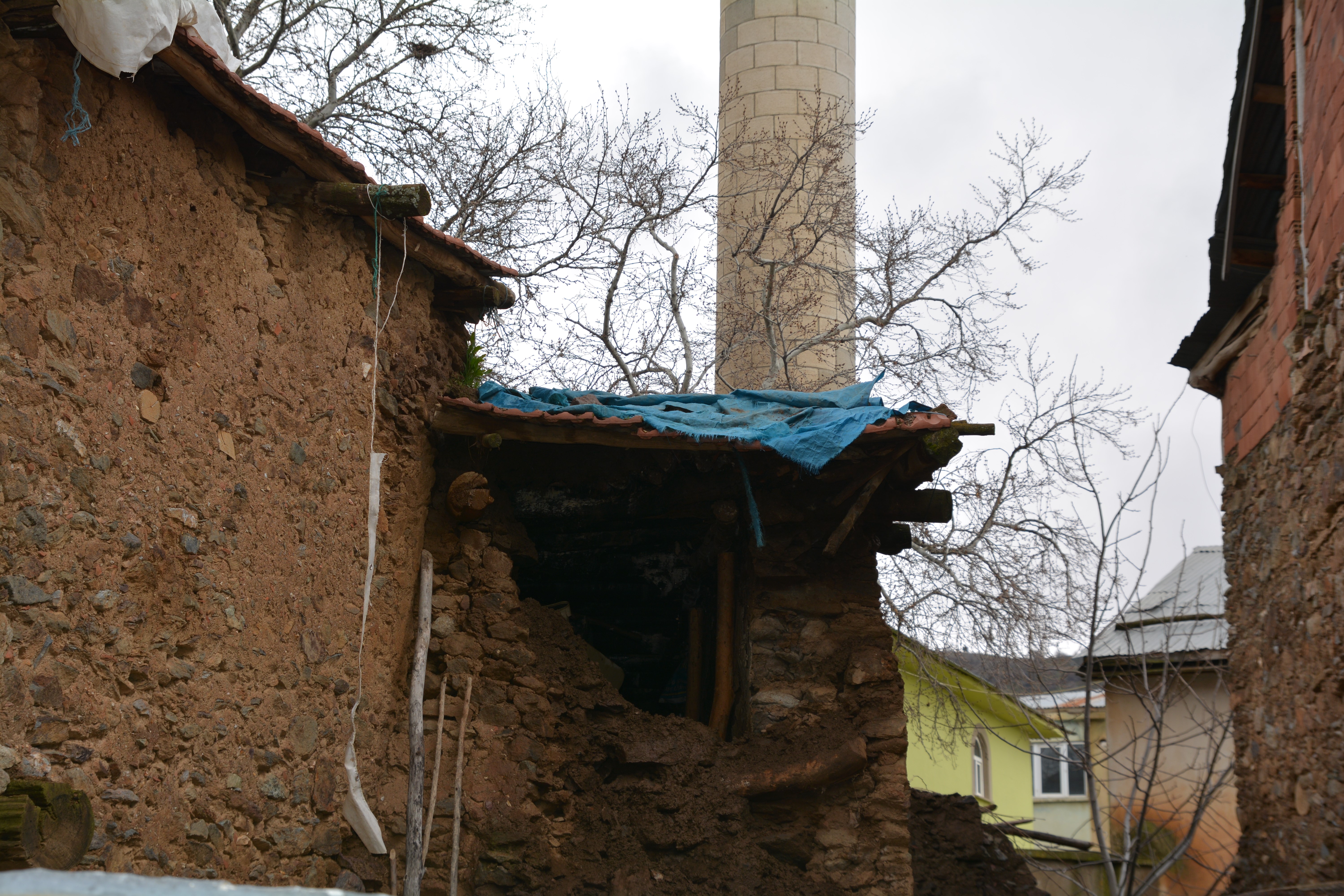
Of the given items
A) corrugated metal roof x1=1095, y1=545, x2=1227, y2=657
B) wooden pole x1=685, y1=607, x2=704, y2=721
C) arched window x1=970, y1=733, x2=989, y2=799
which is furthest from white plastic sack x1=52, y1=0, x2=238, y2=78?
arched window x1=970, y1=733, x2=989, y2=799

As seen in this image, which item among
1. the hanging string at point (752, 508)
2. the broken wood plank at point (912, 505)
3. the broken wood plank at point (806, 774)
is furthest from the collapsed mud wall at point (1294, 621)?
the hanging string at point (752, 508)

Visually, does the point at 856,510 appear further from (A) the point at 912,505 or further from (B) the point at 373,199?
(B) the point at 373,199

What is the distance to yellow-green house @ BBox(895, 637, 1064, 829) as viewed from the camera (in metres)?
12.2

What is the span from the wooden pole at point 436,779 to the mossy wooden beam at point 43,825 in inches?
80.1

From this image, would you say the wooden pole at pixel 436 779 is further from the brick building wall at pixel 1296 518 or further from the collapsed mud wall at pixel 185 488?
the brick building wall at pixel 1296 518

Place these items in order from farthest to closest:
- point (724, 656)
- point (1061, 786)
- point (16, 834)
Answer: point (1061, 786) < point (724, 656) < point (16, 834)

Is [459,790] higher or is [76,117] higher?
[76,117]

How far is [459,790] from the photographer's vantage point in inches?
226

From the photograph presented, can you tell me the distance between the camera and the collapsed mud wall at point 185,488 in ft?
12.2

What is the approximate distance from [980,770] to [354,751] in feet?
56.5

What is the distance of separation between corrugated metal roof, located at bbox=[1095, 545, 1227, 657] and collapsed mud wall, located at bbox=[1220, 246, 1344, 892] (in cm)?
112

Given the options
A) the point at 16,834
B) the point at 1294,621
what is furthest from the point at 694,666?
the point at 16,834

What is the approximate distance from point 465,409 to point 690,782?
234cm

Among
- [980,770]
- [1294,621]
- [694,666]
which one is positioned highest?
[1294,621]
